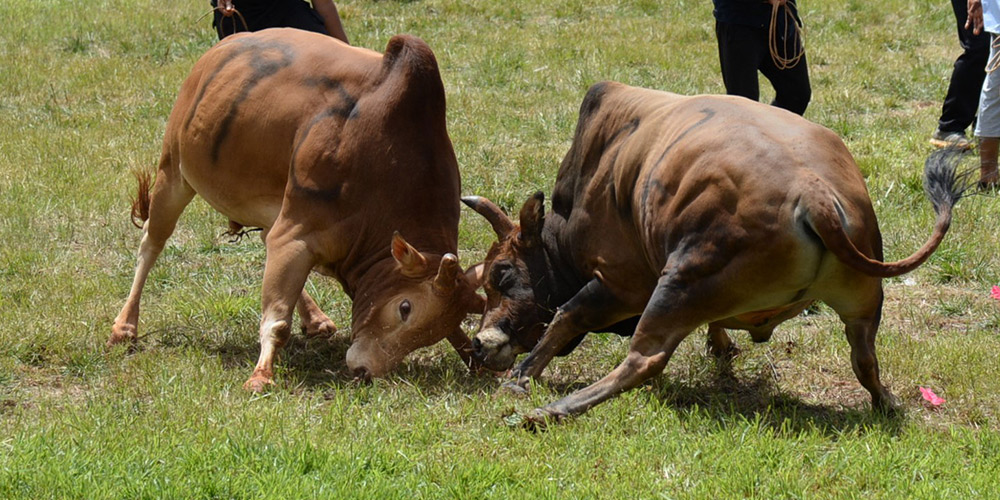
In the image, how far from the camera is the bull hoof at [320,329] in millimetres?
6359

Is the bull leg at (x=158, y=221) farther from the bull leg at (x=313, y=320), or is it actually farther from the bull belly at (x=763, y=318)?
the bull belly at (x=763, y=318)

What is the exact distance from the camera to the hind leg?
476cm

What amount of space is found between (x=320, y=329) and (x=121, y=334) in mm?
1009

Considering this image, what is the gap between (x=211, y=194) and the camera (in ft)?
20.3

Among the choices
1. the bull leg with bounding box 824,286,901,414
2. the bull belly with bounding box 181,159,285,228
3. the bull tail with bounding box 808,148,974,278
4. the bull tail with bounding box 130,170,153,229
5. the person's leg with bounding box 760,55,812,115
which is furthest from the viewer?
the person's leg with bounding box 760,55,812,115

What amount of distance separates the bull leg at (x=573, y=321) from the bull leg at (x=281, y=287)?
3.54ft

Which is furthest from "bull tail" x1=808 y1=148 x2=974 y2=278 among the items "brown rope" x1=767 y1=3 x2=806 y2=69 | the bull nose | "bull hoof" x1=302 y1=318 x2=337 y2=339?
"brown rope" x1=767 y1=3 x2=806 y2=69

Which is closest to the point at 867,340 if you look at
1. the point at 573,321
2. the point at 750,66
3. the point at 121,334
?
the point at 573,321

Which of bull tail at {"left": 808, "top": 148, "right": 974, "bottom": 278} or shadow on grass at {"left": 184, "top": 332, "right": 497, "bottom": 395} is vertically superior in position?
bull tail at {"left": 808, "top": 148, "right": 974, "bottom": 278}

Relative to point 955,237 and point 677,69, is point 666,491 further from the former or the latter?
point 677,69

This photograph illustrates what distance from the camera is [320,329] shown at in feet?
20.9

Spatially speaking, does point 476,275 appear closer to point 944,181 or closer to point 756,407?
point 756,407

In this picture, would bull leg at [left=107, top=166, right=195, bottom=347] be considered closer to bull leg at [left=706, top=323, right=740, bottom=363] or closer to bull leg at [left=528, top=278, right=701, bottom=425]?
bull leg at [left=528, top=278, right=701, bottom=425]

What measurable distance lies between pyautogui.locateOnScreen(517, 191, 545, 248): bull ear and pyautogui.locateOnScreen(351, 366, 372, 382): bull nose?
3.31 ft
